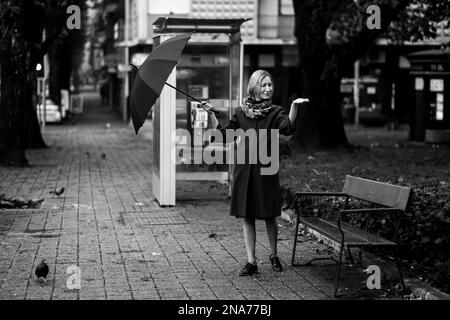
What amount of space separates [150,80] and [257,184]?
4.53 feet

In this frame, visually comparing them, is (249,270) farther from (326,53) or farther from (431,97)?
(431,97)

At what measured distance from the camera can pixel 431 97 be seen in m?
27.0

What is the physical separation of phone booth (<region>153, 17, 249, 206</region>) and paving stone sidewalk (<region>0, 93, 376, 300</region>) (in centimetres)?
47

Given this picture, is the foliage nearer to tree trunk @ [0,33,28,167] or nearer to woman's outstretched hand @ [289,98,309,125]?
woman's outstretched hand @ [289,98,309,125]

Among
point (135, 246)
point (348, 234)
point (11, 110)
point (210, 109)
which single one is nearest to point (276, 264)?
point (348, 234)

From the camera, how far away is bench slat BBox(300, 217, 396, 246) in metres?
7.30

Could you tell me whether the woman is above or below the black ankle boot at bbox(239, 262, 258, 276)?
above

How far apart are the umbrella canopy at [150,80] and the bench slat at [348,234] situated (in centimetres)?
192

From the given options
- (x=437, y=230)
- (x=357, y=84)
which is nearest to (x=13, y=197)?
(x=437, y=230)

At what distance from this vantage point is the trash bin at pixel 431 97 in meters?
26.6

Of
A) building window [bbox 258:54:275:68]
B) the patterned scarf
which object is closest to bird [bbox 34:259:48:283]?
the patterned scarf

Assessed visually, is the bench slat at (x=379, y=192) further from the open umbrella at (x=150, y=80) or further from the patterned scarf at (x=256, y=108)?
the open umbrella at (x=150, y=80)

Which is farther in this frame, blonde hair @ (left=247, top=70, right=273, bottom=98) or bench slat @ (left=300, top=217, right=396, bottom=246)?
blonde hair @ (left=247, top=70, right=273, bottom=98)

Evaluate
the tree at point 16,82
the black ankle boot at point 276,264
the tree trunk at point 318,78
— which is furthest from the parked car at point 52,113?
the black ankle boot at point 276,264
